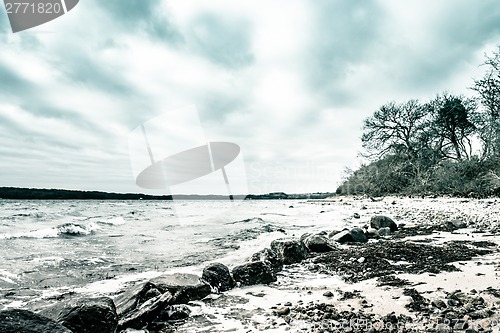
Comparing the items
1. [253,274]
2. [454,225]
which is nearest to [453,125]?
[454,225]

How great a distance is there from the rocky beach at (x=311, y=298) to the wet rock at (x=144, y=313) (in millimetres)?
11

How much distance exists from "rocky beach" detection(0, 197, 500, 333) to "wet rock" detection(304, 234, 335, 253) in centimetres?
64

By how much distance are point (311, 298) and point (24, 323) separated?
287 cm

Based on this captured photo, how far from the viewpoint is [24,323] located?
2227 millimetres

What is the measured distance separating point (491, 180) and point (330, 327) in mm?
14291

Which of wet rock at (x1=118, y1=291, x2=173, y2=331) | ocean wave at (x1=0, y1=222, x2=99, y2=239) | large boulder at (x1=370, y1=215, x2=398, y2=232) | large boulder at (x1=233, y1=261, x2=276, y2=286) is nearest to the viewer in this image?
wet rock at (x1=118, y1=291, x2=173, y2=331)

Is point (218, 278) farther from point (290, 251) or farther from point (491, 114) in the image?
point (491, 114)

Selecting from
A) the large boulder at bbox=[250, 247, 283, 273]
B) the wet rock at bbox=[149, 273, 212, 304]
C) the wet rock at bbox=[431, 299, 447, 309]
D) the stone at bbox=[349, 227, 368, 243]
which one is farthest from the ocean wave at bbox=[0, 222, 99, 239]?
the wet rock at bbox=[431, 299, 447, 309]

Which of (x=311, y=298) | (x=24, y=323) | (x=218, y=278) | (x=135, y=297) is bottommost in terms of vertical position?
(x=311, y=298)

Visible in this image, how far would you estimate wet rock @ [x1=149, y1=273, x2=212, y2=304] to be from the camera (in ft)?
12.4

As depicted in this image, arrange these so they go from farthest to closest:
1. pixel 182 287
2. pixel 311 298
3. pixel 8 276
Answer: pixel 8 276 < pixel 182 287 < pixel 311 298

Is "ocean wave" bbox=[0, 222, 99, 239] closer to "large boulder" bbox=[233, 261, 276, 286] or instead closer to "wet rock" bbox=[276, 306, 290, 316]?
"large boulder" bbox=[233, 261, 276, 286]

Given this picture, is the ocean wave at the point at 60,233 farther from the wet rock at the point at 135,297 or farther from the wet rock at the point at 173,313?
the wet rock at the point at 173,313

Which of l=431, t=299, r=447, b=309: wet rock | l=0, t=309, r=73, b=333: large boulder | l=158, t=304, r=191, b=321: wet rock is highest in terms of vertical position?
l=0, t=309, r=73, b=333: large boulder
